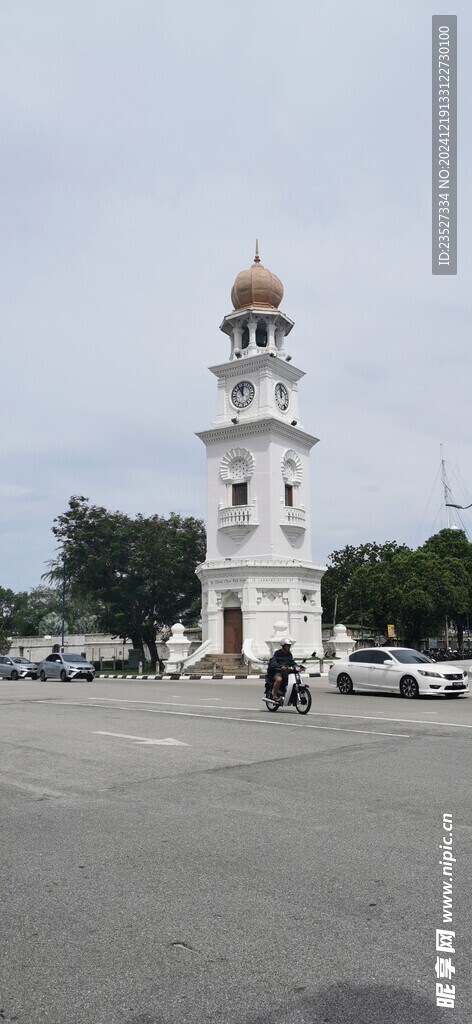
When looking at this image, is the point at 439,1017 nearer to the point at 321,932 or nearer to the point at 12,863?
the point at 321,932

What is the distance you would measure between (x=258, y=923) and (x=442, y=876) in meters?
1.45

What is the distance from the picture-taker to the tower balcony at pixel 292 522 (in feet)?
142

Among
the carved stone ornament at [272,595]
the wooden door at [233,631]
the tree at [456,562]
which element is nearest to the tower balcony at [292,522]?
the carved stone ornament at [272,595]

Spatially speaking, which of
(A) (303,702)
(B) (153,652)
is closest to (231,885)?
(A) (303,702)

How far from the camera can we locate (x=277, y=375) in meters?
45.1

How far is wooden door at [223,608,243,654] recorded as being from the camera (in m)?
41.6

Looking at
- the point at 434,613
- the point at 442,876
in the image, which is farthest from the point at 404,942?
the point at 434,613

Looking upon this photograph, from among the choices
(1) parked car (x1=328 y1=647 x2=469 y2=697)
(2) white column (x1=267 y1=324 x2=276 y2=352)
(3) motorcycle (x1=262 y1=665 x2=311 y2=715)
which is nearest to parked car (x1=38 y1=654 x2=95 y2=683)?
(1) parked car (x1=328 y1=647 x2=469 y2=697)

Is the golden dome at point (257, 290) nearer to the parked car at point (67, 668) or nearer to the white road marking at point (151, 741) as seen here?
the parked car at point (67, 668)

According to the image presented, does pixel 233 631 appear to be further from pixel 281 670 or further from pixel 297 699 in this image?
pixel 297 699

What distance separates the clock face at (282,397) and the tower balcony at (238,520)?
20.9ft

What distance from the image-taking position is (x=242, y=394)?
1781 inches

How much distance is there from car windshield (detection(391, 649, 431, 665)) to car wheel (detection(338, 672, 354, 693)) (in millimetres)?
1742

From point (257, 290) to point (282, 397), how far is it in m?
6.70
